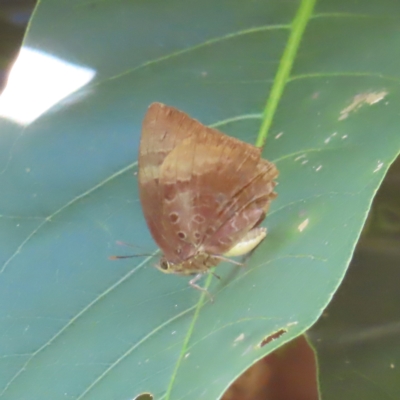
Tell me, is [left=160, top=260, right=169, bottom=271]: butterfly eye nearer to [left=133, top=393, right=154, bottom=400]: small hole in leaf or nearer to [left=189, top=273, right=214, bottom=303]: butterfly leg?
[left=189, top=273, right=214, bottom=303]: butterfly leg

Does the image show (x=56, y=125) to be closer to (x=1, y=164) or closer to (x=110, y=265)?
(x=1, y=164)

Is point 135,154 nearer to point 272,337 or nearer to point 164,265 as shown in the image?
point 164,265

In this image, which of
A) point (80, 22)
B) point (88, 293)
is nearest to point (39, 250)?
point (88, 293)

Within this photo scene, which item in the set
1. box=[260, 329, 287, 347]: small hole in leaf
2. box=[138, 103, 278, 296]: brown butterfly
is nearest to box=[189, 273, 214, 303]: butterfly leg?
box=[138, 103, 278, 296]: brown butterfly

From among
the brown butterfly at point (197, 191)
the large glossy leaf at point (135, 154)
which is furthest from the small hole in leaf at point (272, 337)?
the brown butterfly at point (197, 191)

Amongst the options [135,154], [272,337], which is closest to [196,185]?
[135,154]

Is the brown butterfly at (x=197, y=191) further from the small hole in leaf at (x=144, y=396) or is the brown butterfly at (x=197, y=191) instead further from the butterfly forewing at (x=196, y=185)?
the small hole in leaf at (x=144, y=396)
